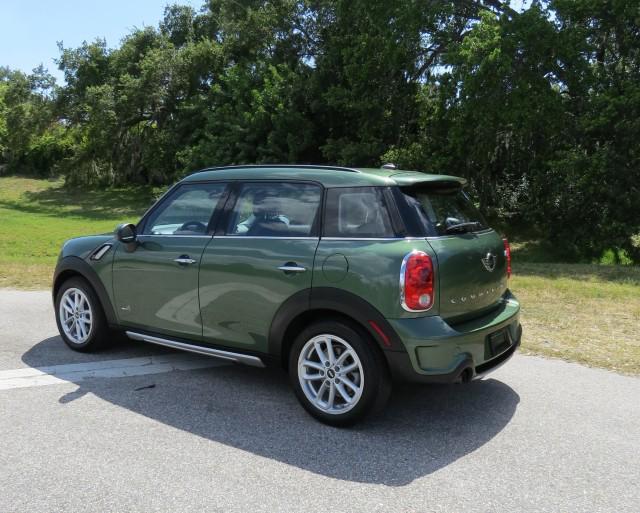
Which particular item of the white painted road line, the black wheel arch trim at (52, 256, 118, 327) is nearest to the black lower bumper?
the white painted road line

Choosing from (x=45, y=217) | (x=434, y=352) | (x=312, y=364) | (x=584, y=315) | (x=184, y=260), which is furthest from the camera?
(x=45, y=217)

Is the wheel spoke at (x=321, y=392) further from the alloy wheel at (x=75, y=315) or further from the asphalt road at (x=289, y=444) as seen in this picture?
the alloy wheel at (x=75, y=315)

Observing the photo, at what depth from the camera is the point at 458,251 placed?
409cm

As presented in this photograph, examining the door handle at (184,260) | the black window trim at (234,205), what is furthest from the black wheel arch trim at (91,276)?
the black window trim at (234,205)

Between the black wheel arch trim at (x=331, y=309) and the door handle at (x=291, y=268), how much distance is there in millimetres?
144

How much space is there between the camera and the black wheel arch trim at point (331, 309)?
3.89 meters

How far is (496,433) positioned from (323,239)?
170 centimetres

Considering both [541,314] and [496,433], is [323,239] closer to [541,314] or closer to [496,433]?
[496,433]

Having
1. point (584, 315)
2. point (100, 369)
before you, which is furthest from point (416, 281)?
point (584, 315)

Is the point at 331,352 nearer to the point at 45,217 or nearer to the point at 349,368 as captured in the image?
the point at 349,368

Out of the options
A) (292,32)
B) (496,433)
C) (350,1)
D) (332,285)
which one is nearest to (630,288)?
(496,433)

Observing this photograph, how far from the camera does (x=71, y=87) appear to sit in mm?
36500

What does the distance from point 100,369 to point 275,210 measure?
2146 mm

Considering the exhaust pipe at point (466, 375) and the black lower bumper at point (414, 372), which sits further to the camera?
the exhaust pipe at point (466, 375)
